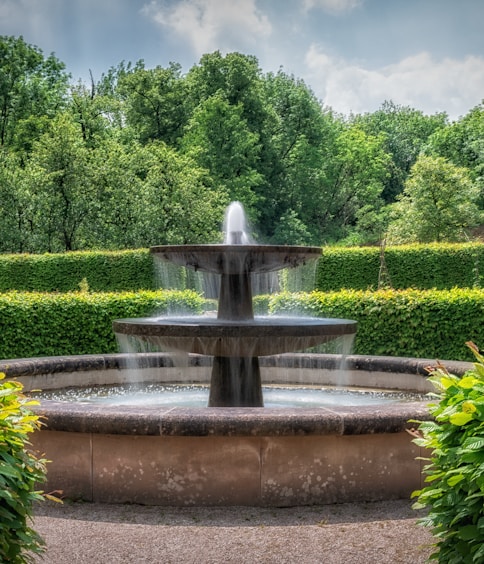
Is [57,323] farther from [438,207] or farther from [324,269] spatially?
[438,207]

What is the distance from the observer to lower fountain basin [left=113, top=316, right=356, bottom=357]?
6039mm

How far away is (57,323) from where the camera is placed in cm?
1159

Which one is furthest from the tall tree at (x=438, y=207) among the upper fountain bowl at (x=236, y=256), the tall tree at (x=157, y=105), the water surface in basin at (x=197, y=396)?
the upper fountain bowl at (x=236, y=256)

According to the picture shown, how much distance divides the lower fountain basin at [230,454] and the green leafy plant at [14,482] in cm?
196

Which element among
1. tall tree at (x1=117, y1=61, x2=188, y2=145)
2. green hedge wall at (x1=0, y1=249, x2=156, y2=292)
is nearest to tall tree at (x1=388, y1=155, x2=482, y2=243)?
tall tree at (x1=117, y1=61, x2=188, y2=145)

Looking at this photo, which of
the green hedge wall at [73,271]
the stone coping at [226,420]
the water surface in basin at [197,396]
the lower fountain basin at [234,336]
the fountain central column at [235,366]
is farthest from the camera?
the green hedge wall at [73,271]

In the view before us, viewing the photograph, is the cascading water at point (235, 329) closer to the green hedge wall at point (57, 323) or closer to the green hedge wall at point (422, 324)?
the green hedge wall at point (422, 324)

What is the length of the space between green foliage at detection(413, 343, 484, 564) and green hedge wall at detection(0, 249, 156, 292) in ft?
64.5

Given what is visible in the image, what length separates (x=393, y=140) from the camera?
5672 centimetres

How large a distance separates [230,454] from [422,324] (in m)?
6.90

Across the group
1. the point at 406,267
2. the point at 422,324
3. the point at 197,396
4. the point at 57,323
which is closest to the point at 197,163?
the point at 406,267

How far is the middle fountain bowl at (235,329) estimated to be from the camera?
19.9ft

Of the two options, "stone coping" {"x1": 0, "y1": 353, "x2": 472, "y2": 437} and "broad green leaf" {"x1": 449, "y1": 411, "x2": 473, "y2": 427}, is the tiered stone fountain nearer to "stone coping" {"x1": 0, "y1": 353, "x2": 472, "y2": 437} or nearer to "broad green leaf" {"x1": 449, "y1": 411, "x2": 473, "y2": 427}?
"stone coping" {"x1": 0, "y1": 353, "x2": 472, "y2": 437}

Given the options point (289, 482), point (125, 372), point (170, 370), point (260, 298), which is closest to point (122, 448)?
point (289, 482)
